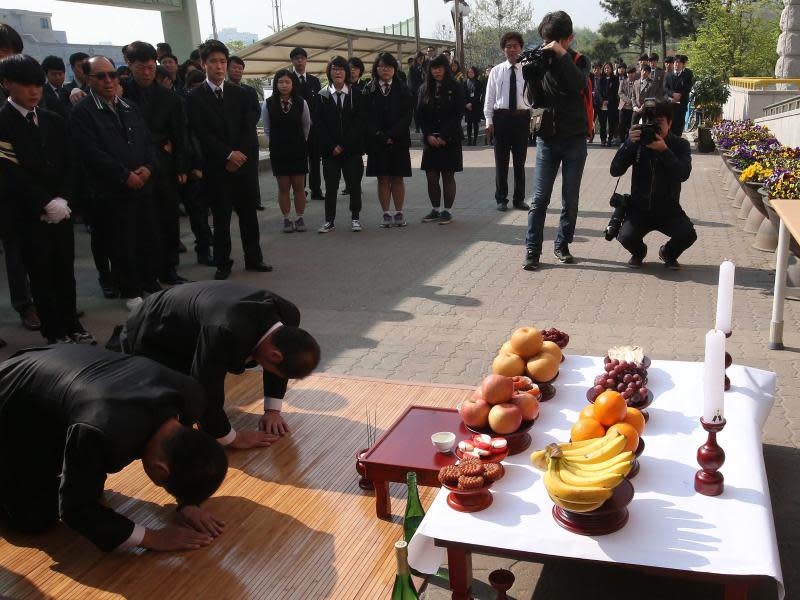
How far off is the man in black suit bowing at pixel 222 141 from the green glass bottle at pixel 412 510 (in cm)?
467

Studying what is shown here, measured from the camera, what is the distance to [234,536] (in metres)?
3.20

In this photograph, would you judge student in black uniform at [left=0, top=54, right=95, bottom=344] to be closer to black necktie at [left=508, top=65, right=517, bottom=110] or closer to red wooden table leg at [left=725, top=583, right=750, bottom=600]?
red wooden table leg at [left=725, top=583, right=750, bottom=600]

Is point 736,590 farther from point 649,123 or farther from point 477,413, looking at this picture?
point 649,123

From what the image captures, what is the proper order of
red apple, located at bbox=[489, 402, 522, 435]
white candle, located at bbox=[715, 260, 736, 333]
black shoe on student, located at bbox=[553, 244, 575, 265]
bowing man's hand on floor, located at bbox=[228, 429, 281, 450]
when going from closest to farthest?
1. red apple, located at bbox=[489, 402, 522, 435]
2. white candle, located at bbox=[715, 260, 736, 333]
3. bowing man's hand on floor, located at bbox=[228, 429, 281, 450]
4. black shoe on student, located at bbox=[553, 244, 575, 265]

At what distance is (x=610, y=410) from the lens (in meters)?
2.80

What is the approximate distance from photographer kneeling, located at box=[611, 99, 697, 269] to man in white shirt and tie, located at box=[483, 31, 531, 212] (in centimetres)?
254

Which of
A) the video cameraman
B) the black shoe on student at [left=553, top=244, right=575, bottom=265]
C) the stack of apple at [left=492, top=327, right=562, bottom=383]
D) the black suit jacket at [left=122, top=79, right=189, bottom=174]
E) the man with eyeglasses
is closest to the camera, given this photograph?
the stack of apple at [left=492, top=327, right=562, bottom=383]

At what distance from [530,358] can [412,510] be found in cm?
95

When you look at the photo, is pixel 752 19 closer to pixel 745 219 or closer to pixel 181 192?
pixel 745 219

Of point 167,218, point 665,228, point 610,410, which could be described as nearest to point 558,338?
point 610,410

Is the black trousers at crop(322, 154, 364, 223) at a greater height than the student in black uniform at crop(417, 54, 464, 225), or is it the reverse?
the student in black uniform at crop(417, 54, 464, 225)

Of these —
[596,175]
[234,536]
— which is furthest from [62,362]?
[596,175]

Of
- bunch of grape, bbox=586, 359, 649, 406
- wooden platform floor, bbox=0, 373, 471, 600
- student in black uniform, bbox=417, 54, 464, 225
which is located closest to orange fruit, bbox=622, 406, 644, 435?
bunch of grape, bbox=586, 359, 649, 406

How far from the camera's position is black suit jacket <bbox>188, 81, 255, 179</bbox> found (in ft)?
22.3
